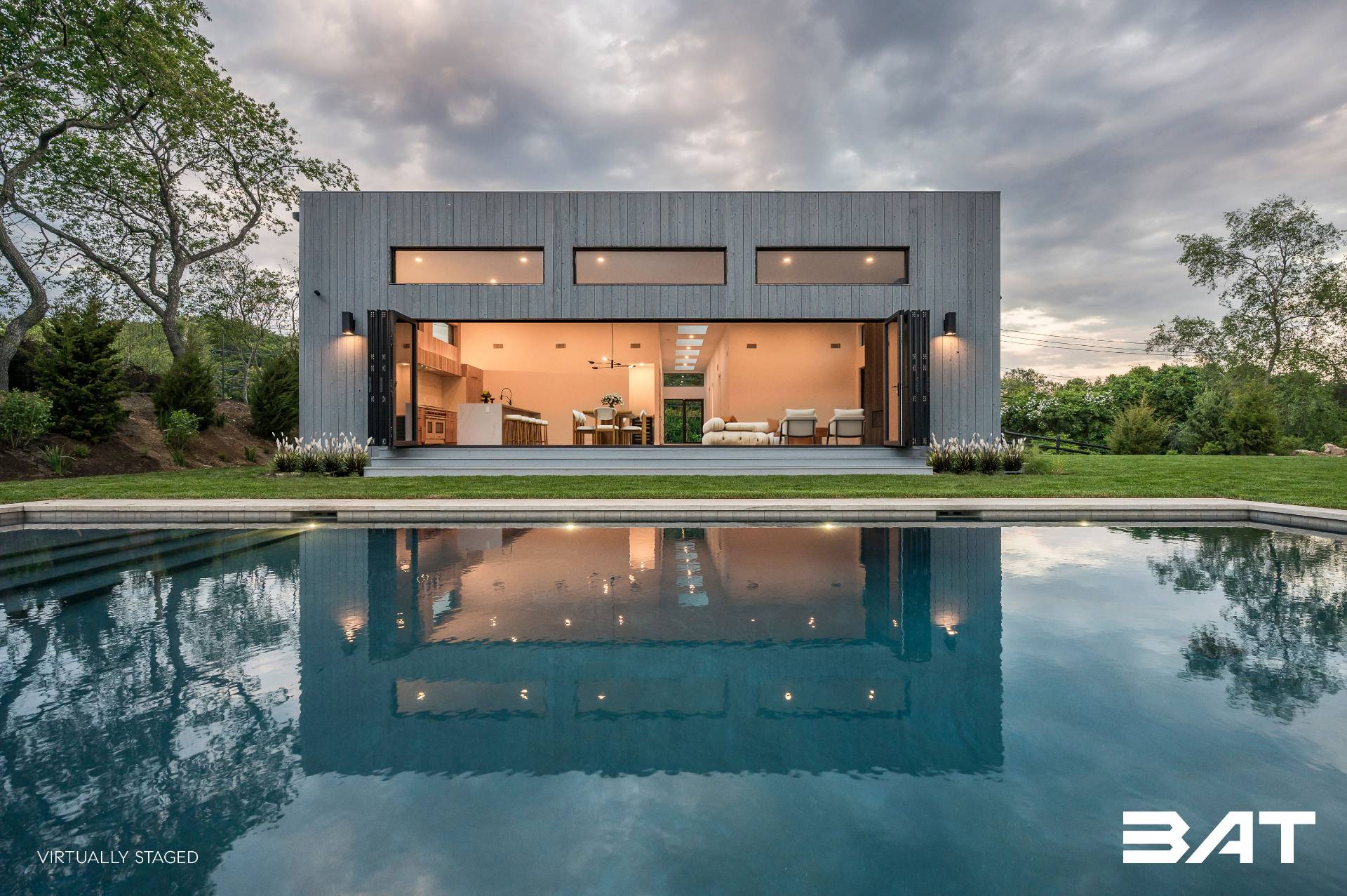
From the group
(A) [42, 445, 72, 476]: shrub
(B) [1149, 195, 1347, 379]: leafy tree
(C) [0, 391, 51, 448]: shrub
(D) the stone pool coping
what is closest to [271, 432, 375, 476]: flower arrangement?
Answer: (D) the stone pool coping

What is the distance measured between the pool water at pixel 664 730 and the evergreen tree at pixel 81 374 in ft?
34.8

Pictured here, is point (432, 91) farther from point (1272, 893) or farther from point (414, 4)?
point (1272, 893)

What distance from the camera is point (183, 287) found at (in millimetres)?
18719

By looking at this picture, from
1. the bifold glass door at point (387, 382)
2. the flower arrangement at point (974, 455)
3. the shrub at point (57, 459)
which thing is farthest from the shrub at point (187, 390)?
the flower arrangement at point (974, 455)

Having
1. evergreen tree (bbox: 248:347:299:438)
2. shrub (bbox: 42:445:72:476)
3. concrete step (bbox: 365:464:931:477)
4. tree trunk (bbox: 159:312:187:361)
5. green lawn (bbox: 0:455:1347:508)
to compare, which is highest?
tree trunk (bbox: 159:312:187:361)

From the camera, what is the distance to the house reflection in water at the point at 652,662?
5.93 ft

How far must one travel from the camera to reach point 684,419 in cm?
2066

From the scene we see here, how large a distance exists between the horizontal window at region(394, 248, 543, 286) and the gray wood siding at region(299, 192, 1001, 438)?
8.1 inches

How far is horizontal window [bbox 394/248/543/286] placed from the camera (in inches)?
424

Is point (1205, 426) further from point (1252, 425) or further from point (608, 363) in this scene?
point (608, 363)

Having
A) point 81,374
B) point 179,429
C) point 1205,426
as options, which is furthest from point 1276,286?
point 81,374

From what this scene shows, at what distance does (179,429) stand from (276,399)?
3.21m

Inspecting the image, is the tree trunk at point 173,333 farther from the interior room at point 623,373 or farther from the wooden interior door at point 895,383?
the wooden interior door at point 895,383

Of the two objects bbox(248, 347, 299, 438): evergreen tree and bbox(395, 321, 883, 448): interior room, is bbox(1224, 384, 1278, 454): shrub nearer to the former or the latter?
bbox(395, 321, 883, 448): interior room
